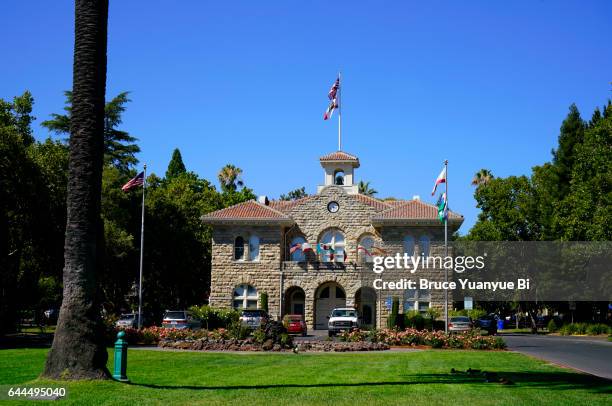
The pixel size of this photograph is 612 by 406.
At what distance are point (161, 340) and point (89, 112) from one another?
18675 mm

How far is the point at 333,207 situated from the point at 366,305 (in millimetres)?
7183

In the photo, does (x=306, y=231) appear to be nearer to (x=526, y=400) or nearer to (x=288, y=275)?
(x=288, y=275)

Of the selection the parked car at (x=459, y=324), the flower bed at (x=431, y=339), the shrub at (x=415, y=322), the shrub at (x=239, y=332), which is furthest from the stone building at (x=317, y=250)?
the shrub at (x=239, y=332)

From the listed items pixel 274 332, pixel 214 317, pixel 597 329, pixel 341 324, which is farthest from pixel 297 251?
pixel 274 332

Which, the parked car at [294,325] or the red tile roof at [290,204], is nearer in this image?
the parked car at [294,325]

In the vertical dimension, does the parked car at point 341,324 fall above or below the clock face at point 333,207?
below

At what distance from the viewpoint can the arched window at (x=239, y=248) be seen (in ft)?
173

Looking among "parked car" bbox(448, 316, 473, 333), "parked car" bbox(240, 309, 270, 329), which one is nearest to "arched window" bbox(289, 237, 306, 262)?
"parked car" bbox(240, 309, 270, 329)

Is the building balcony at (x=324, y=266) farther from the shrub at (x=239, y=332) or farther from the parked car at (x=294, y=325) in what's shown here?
the shrub at (x=239, y=332)

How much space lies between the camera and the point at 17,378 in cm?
1659

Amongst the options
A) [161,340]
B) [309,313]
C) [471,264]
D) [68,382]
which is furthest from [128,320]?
[68,382]

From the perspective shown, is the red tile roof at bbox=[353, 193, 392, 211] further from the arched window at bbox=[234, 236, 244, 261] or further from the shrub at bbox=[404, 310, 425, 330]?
the shrub at bbox=[404, 310, 425, 330]

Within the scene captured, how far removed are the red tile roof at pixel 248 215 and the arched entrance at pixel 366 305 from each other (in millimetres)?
7311

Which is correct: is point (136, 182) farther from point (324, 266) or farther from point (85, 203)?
point (85, 203)
